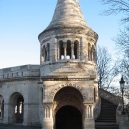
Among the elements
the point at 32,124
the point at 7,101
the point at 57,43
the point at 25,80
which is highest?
the point at 57,43

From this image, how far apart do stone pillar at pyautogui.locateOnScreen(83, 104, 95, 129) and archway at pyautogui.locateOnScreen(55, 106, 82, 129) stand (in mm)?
5423

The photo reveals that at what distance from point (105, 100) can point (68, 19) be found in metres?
8.49

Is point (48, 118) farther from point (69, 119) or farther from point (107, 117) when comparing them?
point (107, 117)

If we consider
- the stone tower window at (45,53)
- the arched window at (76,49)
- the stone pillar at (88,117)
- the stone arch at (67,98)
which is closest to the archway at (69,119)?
the stone arch at (67,98)

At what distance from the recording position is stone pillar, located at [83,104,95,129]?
46.6 ft

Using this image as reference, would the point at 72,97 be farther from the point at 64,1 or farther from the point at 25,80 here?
the point at 64,1

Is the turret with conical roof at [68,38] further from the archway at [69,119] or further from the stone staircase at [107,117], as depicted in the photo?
the archway at [69,119]

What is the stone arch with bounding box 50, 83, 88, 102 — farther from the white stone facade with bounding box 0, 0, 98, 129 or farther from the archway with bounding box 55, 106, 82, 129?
the archway with bounding box 55, 106, 82, 129

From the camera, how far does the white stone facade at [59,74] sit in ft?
48.4

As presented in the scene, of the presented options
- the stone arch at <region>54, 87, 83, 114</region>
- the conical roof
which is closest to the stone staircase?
the stone arch at <region>54, 87, 83, 114</region>

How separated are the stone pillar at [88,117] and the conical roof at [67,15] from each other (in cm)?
752

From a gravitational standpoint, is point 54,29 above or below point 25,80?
above

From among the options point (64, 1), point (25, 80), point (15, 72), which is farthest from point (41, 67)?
point (64, 1)

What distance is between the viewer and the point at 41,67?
20016 millimetres
